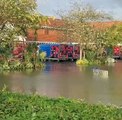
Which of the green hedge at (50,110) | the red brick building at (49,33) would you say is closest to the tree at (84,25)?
the red brick building at (49,33)

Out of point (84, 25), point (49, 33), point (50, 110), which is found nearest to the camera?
point (50, 110)

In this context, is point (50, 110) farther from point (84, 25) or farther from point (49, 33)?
A: point (49, 33)

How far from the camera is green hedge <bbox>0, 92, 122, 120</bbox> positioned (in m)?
7.82

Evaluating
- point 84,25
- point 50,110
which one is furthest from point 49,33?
point 50,110

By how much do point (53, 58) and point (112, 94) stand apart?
23696mm

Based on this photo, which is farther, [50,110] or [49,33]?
[49,33]

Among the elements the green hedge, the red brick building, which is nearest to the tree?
the red brick building

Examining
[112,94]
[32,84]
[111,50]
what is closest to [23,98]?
[112,94]

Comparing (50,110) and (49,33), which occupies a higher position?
(49,33)

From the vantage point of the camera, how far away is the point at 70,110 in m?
8.58

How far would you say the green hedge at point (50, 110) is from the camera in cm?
782

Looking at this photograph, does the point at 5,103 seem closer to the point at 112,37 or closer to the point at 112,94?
the point at 112,94

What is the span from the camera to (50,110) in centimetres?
850

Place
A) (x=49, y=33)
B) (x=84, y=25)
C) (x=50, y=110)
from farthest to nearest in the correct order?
(x=49, y=33)
(x=84, y=25)
(x=50, y=110)
